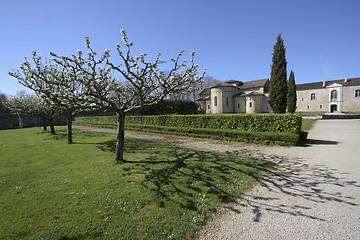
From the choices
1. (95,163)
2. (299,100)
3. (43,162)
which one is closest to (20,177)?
(43,162)

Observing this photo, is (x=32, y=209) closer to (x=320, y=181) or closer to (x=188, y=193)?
(x=188, y=193)

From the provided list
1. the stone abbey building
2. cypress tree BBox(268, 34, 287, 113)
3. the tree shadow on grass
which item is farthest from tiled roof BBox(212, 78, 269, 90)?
the tree shadow on grass

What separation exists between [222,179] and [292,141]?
5.85 metres

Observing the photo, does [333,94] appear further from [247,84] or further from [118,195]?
[118,195]

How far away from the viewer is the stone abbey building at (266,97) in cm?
3991

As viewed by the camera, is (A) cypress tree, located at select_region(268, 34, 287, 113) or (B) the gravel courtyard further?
(A) cypress tree, located at select_region(268, 34, 287, 113)

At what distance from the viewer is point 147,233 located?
2.64m

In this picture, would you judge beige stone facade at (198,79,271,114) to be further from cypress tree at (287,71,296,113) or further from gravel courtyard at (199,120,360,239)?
gravel courtyard at (199,120,360,239)

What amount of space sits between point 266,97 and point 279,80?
782 inches

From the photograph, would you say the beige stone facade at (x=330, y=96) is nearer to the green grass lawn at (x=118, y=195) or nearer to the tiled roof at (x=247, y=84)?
the tiled roof at (x=247, y=84)

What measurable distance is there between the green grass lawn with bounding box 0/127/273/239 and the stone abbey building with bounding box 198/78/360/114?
3665cm

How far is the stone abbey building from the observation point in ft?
131

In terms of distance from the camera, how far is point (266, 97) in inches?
1612

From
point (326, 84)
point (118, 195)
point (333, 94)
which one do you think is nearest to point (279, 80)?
point (118, 195)
